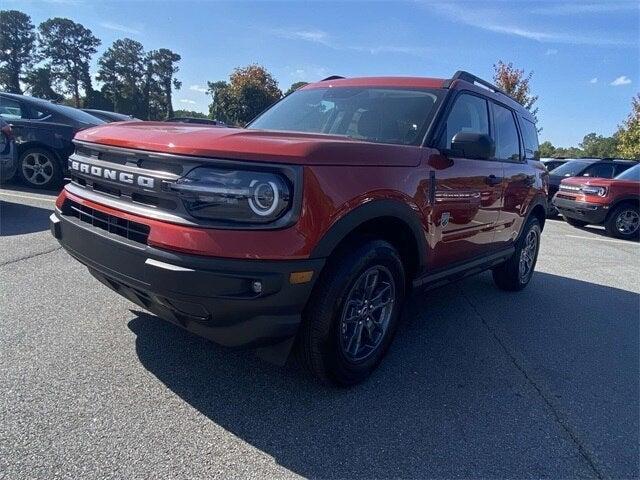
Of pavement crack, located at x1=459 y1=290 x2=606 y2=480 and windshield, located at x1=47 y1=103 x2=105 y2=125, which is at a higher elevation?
windshield, located at x1=47 y1=103 x2=105 y2=125

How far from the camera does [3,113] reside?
25.7 ft

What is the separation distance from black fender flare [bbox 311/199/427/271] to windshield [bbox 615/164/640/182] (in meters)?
9.62

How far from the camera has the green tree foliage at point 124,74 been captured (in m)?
65.5

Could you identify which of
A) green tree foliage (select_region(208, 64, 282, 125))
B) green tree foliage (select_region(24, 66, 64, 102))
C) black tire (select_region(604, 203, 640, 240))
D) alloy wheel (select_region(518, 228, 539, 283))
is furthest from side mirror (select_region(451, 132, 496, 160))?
green tree foliage (select_region(24, 66, 64, 102))

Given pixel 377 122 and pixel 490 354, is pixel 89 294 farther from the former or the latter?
pixel 490 354

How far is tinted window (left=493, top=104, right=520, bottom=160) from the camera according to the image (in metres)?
4.21

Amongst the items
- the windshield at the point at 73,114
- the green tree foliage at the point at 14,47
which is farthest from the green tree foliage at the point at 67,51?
the windshield at the point at 73,114

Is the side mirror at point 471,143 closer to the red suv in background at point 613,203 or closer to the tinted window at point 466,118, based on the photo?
the tinted window at point 466,118

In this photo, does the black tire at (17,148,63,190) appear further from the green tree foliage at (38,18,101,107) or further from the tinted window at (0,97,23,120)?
the green tree foliage at (38,18,101,107)

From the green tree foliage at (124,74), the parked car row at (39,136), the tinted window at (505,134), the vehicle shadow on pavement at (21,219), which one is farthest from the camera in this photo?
the green tree foliage at (124,74)

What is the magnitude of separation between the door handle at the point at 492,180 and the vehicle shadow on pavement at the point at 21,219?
16.7 feet

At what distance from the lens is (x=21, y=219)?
5.94 meters

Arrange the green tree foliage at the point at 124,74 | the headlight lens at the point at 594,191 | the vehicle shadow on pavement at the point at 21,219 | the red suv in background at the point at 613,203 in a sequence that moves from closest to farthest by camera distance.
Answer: the vehicle shadow on pavement at the point at 21,219 < the red suv in background at the point at 613,203 < the headlight lens at the point at 594,191 < the green tree foliage at the point at 124,74

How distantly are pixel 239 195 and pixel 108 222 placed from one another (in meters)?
0.82
